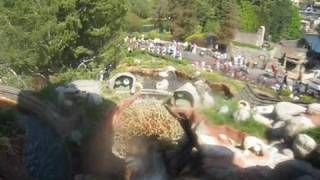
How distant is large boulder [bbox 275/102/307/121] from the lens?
13.9 m

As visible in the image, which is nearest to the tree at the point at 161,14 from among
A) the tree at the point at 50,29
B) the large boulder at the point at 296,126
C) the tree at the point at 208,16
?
the tree at the point at 208,16

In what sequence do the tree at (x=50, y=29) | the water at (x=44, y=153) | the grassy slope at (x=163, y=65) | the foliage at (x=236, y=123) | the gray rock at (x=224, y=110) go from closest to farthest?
the water at (x=44, y=153)
the foliage at (x=236, y=123)
the gray rock at (x=224, y=110)
the tree at (x=50, y=29)
the grassy slope at (x=163, y=65)

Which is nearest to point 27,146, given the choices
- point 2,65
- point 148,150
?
point 148,150

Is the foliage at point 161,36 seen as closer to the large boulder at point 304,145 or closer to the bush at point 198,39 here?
the bush at point 198,39

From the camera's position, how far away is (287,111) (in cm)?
1425

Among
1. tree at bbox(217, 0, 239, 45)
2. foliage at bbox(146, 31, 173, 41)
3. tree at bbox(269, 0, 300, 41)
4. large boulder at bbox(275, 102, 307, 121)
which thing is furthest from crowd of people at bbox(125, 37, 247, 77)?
tree at bbox(269, 0, 300, 41)

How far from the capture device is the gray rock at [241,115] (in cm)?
1365

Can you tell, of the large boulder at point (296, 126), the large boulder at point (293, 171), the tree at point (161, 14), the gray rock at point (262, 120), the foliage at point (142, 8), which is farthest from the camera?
the foliage at point (142, 8)

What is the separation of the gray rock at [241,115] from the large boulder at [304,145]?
6.67 feet

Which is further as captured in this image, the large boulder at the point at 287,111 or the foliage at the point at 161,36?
the foliage at the point at 161,36

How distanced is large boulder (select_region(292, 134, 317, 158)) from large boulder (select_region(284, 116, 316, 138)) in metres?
0.51

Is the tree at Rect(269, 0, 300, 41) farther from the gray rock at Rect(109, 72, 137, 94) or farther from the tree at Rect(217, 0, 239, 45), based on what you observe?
the gray rock at Rect(109, 72, 137, 94)

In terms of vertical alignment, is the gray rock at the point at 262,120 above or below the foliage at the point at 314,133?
below

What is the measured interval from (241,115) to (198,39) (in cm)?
2965
